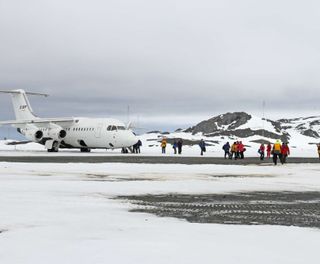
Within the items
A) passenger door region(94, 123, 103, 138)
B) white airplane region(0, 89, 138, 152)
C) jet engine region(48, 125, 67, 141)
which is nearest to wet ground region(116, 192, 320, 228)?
white airplane region(0, 89, 138, 152)

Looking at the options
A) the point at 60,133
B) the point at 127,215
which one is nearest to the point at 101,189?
the point at 127,215

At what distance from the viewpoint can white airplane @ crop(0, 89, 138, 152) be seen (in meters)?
48.0

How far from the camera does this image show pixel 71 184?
1504 centimetres

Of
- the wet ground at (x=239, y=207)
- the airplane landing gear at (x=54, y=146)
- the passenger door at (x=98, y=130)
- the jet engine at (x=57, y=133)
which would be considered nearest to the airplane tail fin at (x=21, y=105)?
the jet engine at (x=57, y=133)

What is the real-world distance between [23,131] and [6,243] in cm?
5068

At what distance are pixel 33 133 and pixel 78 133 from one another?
5802 mm

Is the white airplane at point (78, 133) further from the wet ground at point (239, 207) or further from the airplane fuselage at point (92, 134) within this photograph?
the wet ground at point (239, 207)

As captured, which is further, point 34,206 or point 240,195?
point 240,195

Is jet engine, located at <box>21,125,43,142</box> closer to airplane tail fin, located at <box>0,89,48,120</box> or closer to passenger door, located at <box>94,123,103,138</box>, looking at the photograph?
airplane tail fin, located at <box>0,89,48,120</box>

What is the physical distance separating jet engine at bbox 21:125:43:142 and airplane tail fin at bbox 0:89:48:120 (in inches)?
153

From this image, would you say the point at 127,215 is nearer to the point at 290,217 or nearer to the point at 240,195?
the point at 290,217

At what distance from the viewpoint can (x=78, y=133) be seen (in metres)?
51.0

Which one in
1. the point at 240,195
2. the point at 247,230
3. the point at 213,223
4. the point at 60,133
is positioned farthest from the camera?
the point at 60,133

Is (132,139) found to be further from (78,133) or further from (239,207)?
(239,207)
